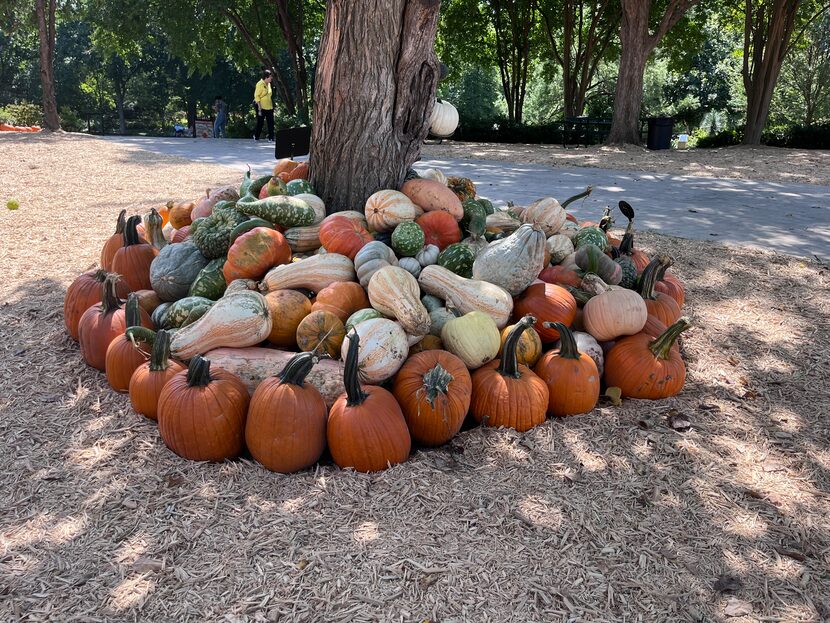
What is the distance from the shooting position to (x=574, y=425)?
2984 millimetres

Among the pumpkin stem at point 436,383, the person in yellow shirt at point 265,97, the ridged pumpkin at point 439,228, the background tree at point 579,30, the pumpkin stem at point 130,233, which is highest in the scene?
the background tree at point 579,30

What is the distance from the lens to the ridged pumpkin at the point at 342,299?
3.25 m

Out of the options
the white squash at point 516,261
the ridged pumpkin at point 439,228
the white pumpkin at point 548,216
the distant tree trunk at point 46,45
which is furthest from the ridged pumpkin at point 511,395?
the distant tree trunk at point 46,45

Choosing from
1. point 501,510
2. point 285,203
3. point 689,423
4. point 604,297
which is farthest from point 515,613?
point 285,203

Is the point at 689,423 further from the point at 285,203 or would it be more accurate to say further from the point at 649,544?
the point at 285,203

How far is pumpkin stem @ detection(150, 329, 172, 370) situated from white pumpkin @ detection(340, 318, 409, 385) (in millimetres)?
835

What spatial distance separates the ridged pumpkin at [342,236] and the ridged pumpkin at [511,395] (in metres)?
1.21

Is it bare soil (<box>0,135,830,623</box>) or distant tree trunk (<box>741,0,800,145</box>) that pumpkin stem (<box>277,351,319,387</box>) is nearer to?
bare soil (<box>0,135,830,623</box>)

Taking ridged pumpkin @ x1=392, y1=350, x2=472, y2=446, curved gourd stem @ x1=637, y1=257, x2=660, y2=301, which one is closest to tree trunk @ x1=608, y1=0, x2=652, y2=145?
curved gourd stem @ x1=637, y1=257, x2=660, y2=301

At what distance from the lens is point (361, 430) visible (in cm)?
254

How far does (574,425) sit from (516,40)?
86.0 ft

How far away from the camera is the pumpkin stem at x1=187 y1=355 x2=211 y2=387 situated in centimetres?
264

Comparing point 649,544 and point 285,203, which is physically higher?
point 285,203

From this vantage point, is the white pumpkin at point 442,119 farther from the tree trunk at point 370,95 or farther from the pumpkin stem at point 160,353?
the pumpkin stem at point 160,353
